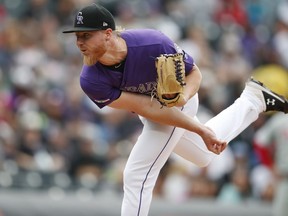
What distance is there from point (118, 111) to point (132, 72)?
4.91 m

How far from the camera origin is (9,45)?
41.7 feet

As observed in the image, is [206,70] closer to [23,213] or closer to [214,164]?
[214,164]

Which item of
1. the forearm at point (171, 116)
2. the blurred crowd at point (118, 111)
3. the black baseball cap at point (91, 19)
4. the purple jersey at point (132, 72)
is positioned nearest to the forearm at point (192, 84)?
the forearm at point (171, 116)

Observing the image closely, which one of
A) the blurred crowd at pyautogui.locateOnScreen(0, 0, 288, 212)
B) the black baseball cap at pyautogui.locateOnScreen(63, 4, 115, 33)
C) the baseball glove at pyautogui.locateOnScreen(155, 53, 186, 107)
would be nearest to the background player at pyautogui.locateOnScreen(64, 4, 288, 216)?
the black baseball cap at pyautogui.locateOnScreen(63, 4, 115, 33)

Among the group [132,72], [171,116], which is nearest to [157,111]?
[171,116]

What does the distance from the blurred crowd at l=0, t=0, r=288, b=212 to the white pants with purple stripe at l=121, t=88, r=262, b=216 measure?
7.16ft

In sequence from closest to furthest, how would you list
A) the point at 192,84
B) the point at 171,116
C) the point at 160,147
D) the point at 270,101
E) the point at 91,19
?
1. the point at 91,19
2. the point at 171,116
3. the point at 192,84
4. the point at 160,147
5. the point at 270,101

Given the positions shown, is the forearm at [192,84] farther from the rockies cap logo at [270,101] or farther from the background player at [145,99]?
the rockies cap logo at [270,101]

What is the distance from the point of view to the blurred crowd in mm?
10648

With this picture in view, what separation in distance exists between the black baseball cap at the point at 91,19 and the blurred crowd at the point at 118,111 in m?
3.43

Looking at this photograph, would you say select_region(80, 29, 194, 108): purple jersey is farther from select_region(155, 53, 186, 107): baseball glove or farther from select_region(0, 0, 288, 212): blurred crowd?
select_region(0, 0, 288, 212): blurred crowd

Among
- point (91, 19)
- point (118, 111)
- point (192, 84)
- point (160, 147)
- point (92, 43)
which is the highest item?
point (91, 19)

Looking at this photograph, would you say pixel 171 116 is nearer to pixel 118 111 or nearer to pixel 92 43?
pixel 92 43

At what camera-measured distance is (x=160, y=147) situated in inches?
275
